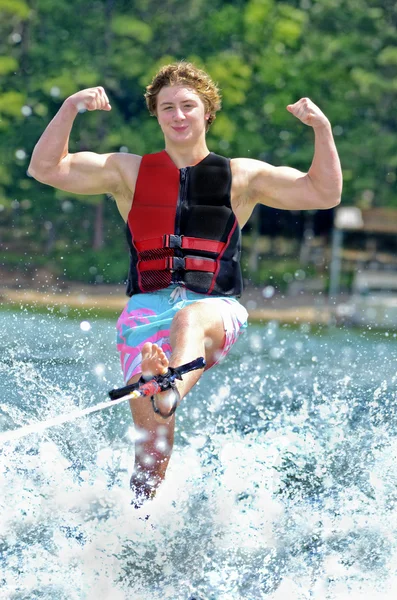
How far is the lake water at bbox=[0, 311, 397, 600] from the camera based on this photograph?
13.2 feet

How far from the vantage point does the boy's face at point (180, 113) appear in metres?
4.56

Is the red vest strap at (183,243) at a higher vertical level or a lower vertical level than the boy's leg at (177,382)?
higher

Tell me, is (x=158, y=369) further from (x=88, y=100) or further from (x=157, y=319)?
(x=88, y=100)

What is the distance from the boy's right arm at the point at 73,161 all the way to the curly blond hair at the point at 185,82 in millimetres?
294

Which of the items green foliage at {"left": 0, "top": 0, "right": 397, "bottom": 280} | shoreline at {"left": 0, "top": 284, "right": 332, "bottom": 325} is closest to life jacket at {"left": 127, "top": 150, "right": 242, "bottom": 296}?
shoreline at {"left": 0, "top": 284, "right": 332, "bottom": 325}

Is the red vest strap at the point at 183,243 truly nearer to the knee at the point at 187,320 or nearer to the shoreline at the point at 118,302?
the knee at the point at 187,320

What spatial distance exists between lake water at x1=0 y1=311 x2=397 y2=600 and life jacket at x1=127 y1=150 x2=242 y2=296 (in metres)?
0.90

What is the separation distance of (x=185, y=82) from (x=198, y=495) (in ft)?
A: 5.72


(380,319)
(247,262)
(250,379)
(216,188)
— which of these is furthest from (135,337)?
(247,262)

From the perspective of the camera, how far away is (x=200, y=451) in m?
5.79

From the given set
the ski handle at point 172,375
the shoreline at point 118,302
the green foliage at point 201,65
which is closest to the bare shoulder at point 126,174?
the ski handle at point 172,375

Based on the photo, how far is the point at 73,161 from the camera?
4.54 m

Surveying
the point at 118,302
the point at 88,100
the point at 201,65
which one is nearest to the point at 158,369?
the point at 88,100

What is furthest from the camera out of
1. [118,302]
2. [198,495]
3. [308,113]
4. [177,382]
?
[118,302]
